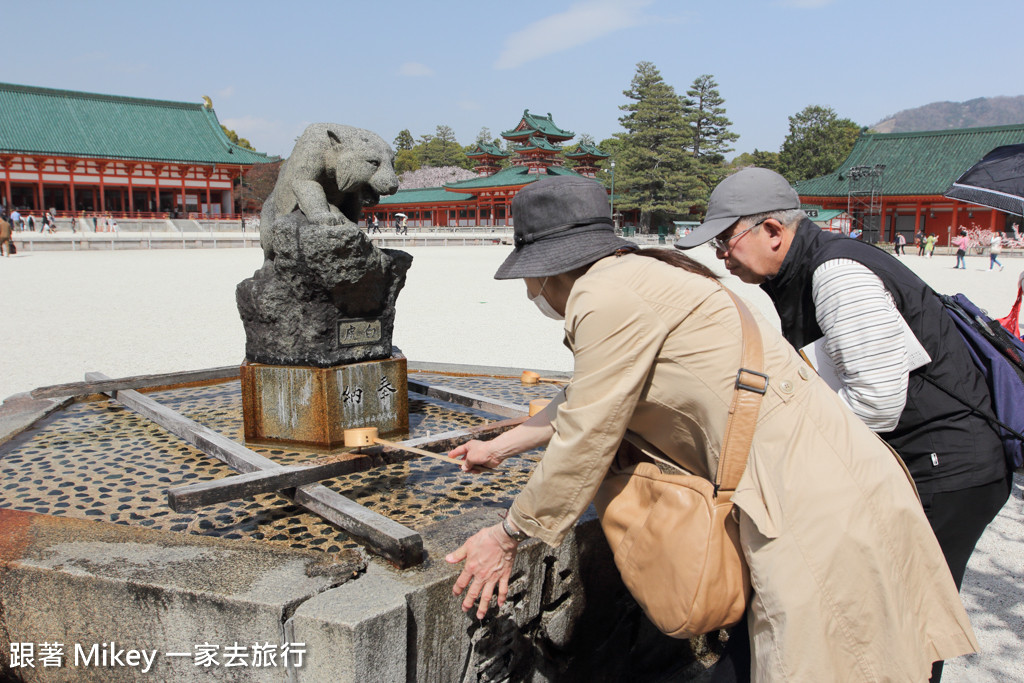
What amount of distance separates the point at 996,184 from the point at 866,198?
32.5m

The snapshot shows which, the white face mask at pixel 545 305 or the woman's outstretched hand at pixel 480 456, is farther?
the woman's outstretched hand at pixel 480 456

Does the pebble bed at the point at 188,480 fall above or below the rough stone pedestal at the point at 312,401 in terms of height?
below

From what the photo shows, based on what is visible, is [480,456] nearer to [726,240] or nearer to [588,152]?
[726,240]

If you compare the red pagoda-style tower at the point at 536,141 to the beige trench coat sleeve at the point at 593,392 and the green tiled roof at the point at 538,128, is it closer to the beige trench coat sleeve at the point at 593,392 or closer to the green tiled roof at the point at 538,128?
the green tiled roof at the point at 538,128

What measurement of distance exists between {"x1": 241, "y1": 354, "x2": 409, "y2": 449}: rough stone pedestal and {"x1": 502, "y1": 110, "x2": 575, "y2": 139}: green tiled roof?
40.4m

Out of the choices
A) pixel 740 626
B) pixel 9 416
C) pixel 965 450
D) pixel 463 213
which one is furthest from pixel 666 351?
pixel 463 213

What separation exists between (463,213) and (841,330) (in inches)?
1601

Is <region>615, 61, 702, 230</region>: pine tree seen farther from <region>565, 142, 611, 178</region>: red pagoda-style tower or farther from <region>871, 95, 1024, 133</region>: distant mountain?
<region>871, 95, 1024, 133</region>: distant mountain

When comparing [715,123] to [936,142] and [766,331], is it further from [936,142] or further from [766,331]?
[766,331]

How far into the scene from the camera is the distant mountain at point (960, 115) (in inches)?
7249

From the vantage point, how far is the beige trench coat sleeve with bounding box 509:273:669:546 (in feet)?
3.80

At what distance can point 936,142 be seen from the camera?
31.8m

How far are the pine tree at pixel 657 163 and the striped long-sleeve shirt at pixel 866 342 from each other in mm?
35444

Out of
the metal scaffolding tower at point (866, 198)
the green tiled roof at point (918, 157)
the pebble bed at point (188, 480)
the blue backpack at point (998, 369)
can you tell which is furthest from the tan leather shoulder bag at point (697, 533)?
the green tiled roof at point (918, 157)
